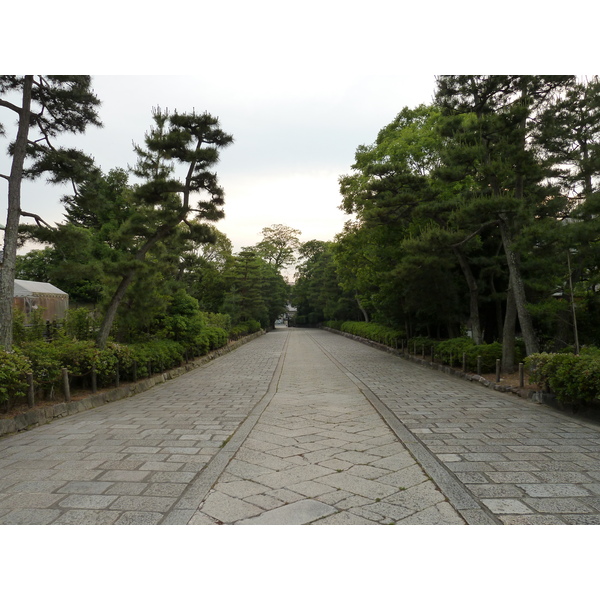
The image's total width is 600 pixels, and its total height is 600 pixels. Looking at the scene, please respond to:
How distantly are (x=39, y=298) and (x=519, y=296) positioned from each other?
69.3 ft

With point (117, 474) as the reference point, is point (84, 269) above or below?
above

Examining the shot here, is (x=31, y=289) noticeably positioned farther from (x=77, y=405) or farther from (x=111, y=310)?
(x=77, y=405)

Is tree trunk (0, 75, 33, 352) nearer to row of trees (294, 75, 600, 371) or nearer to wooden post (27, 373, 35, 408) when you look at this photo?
wooden post (27, 373, 35, 408)

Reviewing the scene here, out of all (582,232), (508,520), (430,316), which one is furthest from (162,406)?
(430,316)

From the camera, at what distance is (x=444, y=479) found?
3.58 m

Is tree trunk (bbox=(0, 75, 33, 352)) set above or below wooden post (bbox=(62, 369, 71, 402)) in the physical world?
above

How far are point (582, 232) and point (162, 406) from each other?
7.79 meters

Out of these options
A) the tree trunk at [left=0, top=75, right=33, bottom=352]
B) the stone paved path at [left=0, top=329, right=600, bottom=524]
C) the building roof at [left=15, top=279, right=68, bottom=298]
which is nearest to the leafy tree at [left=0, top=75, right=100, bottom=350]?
the tree trunk at [left=0, top=75, right=33, bottom=352]

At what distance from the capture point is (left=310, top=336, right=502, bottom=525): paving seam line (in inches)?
114

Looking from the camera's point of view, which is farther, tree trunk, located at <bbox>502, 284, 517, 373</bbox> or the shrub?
the shrub

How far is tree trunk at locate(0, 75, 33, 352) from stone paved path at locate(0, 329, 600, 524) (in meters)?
2.16

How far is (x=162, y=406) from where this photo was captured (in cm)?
726

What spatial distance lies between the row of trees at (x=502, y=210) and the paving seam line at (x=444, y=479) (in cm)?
494

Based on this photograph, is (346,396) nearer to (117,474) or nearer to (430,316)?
(117,474)
